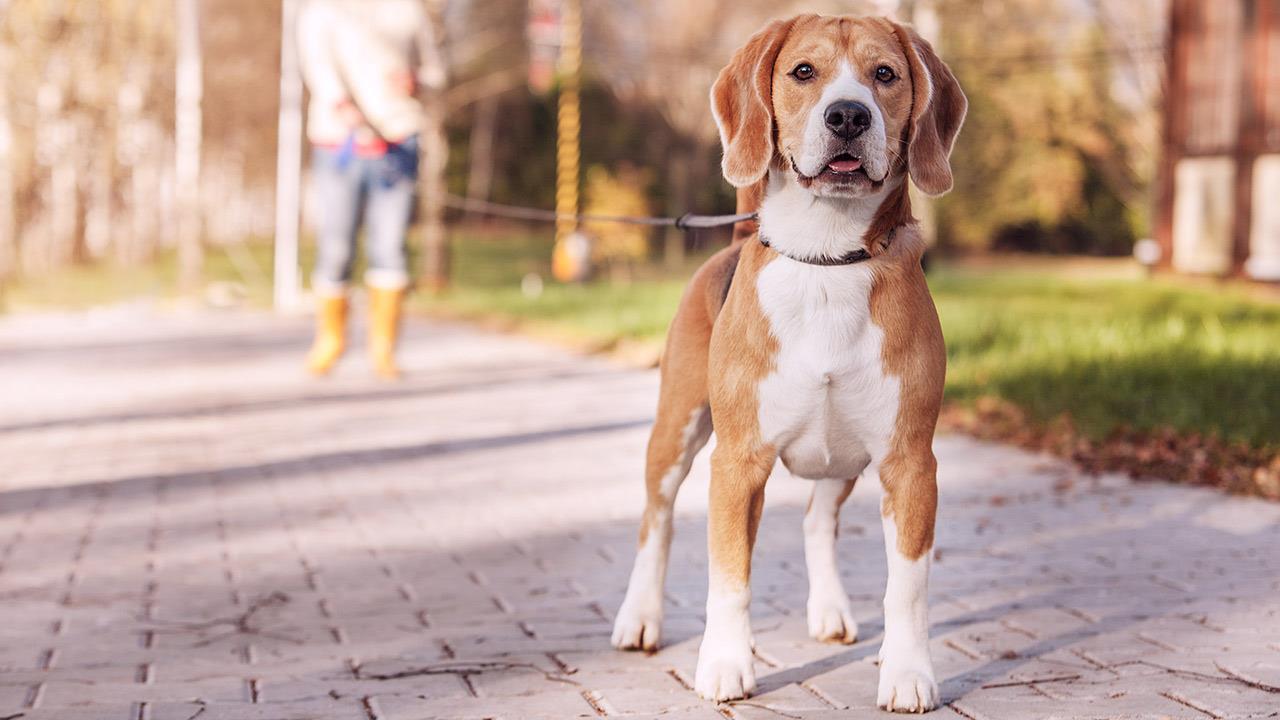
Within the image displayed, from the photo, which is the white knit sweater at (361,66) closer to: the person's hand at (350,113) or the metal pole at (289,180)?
the person's hand at (350,113)

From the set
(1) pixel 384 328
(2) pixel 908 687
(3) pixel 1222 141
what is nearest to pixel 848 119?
(2) pixel 908 687

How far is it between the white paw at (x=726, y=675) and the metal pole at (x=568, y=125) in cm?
2203

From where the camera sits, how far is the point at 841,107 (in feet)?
11.0

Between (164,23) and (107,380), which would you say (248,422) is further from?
(164,23)

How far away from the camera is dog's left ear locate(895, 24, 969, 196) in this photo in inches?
137

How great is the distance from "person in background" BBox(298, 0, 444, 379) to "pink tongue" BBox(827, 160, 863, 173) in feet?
23.3

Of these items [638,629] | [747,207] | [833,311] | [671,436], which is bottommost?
[638,629]

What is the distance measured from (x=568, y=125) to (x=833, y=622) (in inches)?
912

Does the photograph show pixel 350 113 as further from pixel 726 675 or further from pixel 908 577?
pixel 908 577

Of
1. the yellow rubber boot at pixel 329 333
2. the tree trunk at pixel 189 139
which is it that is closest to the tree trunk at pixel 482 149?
the tree trunk at pixel 189 139

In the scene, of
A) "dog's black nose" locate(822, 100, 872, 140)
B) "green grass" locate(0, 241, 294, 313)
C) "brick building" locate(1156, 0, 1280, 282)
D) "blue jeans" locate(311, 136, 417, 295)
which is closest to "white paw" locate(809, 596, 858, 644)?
"dog's black nose" locate(822, 100, 872, 140)

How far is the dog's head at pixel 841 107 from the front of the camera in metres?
3.38

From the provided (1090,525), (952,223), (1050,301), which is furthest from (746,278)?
(952,223)

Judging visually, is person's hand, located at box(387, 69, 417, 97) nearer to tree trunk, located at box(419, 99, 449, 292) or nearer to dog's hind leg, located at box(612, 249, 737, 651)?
dog's hind leg, located at box(612, 249, 737, 651)
